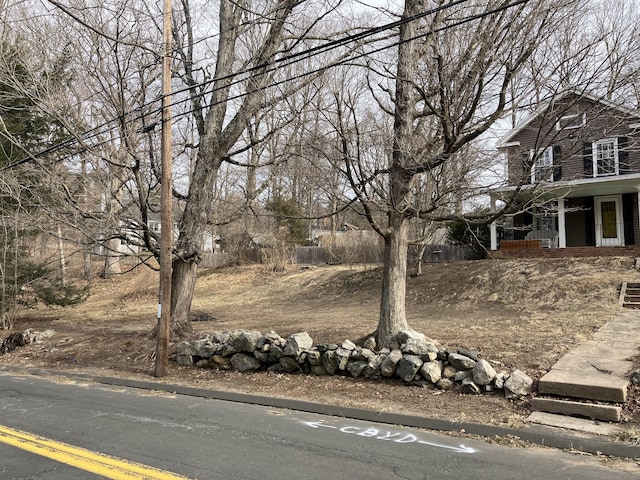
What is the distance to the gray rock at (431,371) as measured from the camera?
25.6 ft

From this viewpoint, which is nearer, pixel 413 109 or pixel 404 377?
pixel 404 377

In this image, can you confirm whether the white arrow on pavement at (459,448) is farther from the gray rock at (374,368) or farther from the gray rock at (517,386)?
the gray rock at (374,368)

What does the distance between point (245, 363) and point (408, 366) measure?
3.49m

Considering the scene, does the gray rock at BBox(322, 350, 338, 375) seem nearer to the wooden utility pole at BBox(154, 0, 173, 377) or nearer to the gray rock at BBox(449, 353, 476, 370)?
the gray rock at BBox(449, 353, 476, 370)

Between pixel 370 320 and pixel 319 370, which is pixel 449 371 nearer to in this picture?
pixel 319 370

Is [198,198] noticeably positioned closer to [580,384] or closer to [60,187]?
[60,187]

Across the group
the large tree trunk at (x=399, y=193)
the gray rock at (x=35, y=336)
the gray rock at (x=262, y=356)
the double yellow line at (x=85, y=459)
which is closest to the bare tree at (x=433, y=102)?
the large tree trunk at (x=399, y=193)

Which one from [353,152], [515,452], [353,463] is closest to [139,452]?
[353,463]

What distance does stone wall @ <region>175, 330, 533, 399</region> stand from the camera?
24.5ft

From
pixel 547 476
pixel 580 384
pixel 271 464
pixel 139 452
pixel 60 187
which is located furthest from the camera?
pixel 60 187

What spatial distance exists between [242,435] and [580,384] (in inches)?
172

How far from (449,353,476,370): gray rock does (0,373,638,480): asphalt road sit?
191 cm

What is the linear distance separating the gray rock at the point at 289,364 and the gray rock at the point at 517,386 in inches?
149

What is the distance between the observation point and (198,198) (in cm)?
1288
